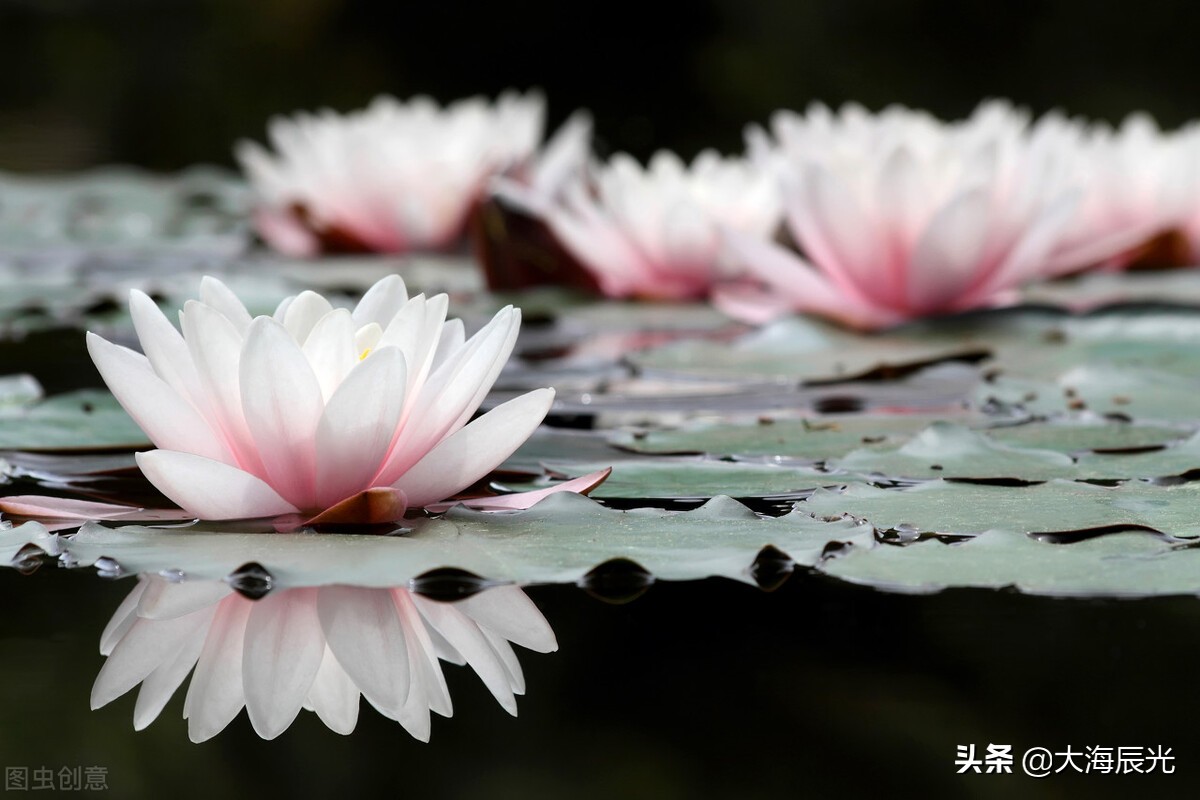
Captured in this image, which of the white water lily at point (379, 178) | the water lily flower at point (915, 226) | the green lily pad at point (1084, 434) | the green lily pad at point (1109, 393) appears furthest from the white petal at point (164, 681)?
the white water lily at point (379, 178)

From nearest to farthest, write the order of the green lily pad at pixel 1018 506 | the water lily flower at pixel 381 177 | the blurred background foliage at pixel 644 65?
the green lily pad at pixel 1018 506, the water lily flower at pixel 381 177, the blurred background foliage at pixel 644 65

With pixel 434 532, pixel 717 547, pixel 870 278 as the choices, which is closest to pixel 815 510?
pixel 717 547

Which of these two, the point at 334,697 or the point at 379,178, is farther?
the point at 379,178

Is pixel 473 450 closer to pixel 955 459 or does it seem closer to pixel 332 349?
pixel 332 349

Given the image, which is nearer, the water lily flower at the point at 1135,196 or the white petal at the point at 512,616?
the white petal at the point at 512,616

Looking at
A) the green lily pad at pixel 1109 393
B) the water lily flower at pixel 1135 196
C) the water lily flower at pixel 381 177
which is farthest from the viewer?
the water lily flower at pixel 381 177

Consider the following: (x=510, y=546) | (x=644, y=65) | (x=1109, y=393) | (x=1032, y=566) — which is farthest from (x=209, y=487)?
(x=644, y=65)

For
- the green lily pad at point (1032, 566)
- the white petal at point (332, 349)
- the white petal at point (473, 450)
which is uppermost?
the white petal at point (332, 349)

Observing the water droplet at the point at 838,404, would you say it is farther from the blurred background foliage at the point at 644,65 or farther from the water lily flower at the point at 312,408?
the blurred background foliage at the point at 644,65
